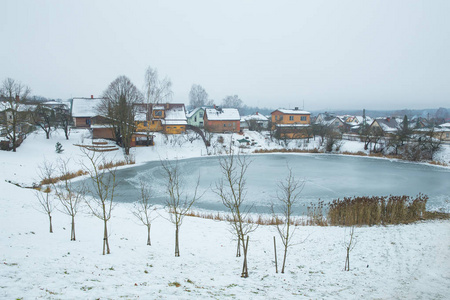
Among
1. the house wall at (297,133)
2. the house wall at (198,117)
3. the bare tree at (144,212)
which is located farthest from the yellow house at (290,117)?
the bare tree at (144,212)

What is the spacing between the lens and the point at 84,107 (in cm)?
3800

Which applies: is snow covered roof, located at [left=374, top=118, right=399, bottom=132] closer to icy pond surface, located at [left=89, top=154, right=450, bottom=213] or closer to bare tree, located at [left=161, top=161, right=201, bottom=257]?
icy pond surface, located at [left=89, top=154, right=450, bottom=213]

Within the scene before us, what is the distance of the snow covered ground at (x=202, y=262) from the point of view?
197 inches

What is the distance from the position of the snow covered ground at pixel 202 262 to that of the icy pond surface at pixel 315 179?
4.25 metres

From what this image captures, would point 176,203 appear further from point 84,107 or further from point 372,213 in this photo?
point 84,107

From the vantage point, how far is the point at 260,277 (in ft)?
21.0

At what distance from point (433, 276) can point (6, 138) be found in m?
32.6

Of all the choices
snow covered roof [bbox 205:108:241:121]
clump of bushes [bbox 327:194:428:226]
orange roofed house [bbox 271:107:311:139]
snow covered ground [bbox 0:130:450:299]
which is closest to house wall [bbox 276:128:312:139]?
orange roofed house [bbox 271:107:311:139]

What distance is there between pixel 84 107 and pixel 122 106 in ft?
45.3

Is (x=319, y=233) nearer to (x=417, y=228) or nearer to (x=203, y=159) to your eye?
(x=417, y=228)

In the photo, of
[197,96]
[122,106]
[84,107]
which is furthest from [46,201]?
[197,96]

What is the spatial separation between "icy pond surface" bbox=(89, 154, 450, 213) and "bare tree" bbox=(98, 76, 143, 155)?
4.84 m

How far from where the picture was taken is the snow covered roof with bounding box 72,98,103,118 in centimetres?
3706

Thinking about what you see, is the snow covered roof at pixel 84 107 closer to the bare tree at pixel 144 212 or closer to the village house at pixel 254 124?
the village house at pixel 254 124
